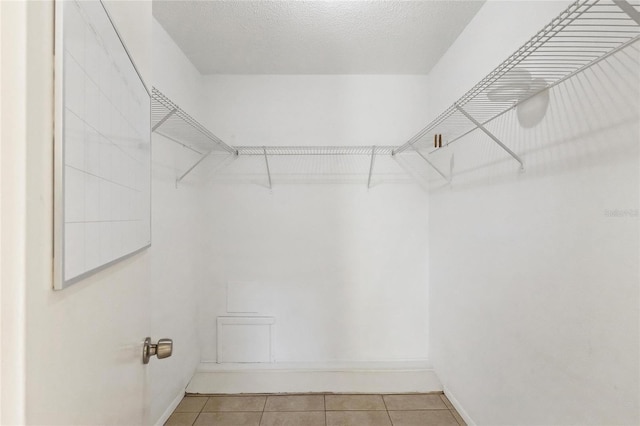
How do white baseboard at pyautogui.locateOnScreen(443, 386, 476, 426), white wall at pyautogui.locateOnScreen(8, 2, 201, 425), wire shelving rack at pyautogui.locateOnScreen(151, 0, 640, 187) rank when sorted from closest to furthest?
white wall at pyautogui.locateOnScreen(8, 2, 201, 425), wire shelving rack at pyautogui.locateOnScreen(151, 0, 640, 187), white baseboard at pyautogui.locateOnScreen(443, 386, 476, 426)

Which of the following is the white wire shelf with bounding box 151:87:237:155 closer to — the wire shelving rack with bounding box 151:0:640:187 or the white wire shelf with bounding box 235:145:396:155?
the wire shelving rack with bounding box 151:0:640:187

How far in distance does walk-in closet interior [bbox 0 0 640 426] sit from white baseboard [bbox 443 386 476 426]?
0.01 m

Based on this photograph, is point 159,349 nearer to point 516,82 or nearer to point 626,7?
point 626,7

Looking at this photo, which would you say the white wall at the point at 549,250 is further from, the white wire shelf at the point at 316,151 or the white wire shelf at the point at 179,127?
the white wire shelf at the point at 179,127

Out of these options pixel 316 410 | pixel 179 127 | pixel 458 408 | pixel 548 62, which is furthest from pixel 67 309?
pixel 458 408

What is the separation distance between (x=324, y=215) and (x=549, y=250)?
154 cm

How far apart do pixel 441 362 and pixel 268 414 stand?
3.96ft

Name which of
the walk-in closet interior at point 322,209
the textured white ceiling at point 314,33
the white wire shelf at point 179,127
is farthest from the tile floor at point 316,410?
the textured white ceiling at point 314,33

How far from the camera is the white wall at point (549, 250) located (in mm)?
913

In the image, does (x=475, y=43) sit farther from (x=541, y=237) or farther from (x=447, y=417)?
(x=447, y=417)

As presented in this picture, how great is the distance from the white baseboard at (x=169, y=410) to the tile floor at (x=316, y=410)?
0.03 metres

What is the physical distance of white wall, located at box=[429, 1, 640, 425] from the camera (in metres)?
0.91

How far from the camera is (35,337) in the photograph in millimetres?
347

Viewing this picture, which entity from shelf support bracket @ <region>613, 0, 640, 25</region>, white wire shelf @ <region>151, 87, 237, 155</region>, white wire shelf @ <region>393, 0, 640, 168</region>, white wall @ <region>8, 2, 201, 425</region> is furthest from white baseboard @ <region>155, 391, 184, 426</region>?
shelf support bracket @ <region>613, 0, 640, 25</region>
